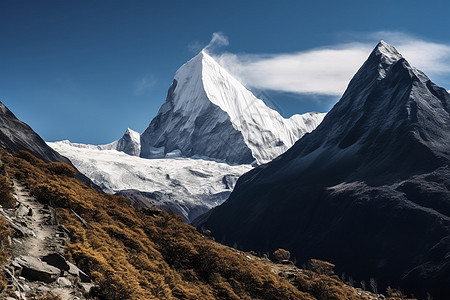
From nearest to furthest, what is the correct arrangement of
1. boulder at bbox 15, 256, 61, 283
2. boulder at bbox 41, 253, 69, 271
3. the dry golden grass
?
boulder at bbox 15, 256, 61, 283
boulder at bbox 41, 253, 69, 271
the dry golden grass

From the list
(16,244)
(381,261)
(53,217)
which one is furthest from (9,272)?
(381,261)

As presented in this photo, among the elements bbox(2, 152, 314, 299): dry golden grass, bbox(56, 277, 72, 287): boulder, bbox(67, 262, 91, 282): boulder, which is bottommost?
bbox(56, 277, 72, 287): boulder

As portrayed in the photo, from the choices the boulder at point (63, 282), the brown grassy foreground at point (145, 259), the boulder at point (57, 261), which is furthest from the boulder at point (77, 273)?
the boulder at point (63, 282)

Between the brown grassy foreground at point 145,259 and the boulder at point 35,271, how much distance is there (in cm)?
237

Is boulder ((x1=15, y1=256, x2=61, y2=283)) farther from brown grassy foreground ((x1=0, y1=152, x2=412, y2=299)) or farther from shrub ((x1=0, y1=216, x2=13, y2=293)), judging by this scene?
brown grassy foreground ((x1=0, y1=152, x2=412, y2=299))

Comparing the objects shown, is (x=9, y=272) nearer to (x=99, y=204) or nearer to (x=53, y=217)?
(x=53, y=217)

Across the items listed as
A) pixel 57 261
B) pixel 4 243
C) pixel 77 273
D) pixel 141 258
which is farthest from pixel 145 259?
pixel 4 243

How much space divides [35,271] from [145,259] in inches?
433

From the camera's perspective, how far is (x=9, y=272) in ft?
61.6

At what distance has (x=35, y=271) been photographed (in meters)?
20.2

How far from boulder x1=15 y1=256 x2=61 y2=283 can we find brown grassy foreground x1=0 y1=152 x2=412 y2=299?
2366 mm

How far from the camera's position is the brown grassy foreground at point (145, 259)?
2451 centimetres

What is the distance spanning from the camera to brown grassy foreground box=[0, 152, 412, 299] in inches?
965

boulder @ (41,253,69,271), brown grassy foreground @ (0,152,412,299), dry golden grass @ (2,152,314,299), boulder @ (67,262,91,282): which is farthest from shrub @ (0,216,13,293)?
dry golden grass @ (2,152,314,299)
